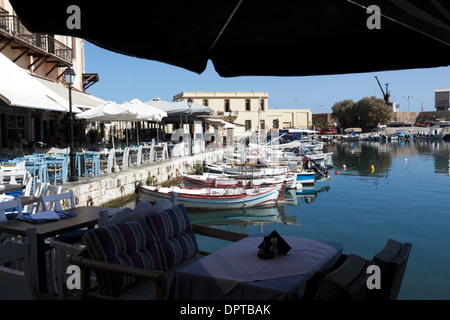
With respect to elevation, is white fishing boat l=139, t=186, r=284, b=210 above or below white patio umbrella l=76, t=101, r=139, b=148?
below

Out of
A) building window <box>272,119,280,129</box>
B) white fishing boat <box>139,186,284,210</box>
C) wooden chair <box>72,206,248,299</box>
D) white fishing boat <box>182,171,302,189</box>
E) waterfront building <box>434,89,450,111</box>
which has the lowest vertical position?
white fishing boat <box>139,186,284,210</box>

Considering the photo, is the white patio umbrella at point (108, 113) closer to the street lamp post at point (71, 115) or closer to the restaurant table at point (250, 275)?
the street lamp post at point (71, 115)

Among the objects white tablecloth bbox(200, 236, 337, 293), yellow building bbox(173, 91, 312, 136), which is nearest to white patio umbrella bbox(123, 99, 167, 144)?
white tablecloth bbox(200, 236, 337, 293)

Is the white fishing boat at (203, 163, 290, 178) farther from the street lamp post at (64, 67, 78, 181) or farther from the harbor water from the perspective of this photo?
the street lamp post at (64, 67, 78, 181)

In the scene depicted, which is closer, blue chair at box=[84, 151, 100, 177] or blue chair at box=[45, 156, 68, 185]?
blue chair at box=[45, 156, 68, 185]

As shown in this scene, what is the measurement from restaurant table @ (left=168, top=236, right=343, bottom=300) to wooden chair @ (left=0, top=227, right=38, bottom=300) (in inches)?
36.7

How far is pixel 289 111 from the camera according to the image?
76.6m

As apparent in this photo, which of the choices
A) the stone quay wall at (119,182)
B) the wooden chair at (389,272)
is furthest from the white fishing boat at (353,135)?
the wooden chair at (389,272)

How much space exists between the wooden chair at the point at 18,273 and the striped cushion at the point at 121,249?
505 mm

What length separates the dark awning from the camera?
229cm

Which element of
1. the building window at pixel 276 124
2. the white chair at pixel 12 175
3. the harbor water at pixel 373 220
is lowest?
the harbor water at pixel 373 220

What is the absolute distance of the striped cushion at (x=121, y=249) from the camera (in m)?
2.98

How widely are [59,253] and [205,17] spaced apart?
2773mm

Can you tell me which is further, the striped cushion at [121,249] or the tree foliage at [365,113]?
the tree foliage at [365,113]
